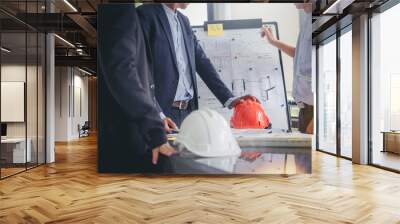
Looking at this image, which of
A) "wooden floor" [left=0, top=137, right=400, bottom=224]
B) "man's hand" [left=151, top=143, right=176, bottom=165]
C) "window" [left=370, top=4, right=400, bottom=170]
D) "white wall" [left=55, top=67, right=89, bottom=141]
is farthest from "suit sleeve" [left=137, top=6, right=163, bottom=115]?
"white wall" [left=55, top=67, right=89, bottom=141]

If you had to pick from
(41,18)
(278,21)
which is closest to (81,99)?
(41,18)

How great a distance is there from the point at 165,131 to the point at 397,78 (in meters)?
4.39

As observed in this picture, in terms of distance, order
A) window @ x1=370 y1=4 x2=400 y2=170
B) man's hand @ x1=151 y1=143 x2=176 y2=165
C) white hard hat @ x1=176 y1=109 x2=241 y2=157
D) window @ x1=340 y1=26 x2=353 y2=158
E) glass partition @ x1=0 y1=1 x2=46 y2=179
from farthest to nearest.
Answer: window @ x1=340 y1=26 x2=353 y2=158 < window @ x1=370 y1=4 x2=400 y2=170 < glass partition @ x1=0 y1=1 x2=46 y2=179 < man's hand @ x1=151 y1=143 x2=176 y2=165 < white hard hat @ x1=176 y1=109 x2=241 y2=157

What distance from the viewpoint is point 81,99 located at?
18031 mm

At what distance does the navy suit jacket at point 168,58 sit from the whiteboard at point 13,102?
104 inches

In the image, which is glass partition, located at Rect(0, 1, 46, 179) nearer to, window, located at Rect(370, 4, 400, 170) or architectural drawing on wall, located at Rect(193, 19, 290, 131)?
architectural drawing on wall, located at Rect(193, 19, 290, 131)

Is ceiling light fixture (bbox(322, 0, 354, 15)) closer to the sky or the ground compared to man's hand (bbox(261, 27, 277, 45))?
closer to the sky

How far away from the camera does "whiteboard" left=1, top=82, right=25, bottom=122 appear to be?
21.8 ft

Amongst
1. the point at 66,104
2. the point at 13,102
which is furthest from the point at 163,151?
the point at 66,104

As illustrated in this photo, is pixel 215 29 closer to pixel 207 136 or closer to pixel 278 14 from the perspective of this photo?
pixel 278 14

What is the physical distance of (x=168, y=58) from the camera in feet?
20.4

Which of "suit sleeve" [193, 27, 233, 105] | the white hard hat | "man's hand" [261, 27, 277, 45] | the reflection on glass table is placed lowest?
the reflection on glass table

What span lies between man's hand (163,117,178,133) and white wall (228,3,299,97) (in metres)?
1.98

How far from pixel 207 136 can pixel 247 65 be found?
1.35m
